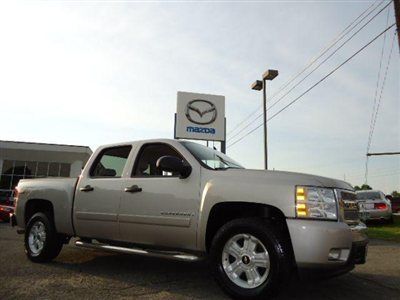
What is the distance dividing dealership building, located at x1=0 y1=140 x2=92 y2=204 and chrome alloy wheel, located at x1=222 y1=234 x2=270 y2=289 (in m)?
26.8

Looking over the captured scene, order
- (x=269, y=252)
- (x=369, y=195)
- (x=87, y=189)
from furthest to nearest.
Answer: (x=369, y=195)
(x=87, y=189)
(x=269, y=252)

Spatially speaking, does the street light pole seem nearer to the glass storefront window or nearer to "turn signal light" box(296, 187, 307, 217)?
"turn signal light" box(296, 187, 307, 217)

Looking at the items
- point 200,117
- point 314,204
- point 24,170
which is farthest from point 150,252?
point 24,170

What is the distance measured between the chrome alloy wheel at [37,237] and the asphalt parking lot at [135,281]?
9.4 inches

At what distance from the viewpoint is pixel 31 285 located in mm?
5145

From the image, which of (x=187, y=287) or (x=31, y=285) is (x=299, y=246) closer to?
(x=187, y=287)

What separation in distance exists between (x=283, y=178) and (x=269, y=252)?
0.80 metres

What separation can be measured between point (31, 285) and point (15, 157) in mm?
29521

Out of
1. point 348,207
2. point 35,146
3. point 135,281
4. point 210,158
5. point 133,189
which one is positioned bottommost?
point 135,281

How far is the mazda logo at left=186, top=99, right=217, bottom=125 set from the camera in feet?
75.9

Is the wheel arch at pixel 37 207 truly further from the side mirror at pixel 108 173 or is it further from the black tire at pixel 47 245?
the side mirror at pixel 108 173

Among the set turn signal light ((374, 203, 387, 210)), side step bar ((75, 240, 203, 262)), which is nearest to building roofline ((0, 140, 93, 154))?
turn signal light ((374, 203, 387, 210))

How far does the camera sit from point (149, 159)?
6199 mm

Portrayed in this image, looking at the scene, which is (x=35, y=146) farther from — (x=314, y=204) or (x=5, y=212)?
(x=314, y=204)
